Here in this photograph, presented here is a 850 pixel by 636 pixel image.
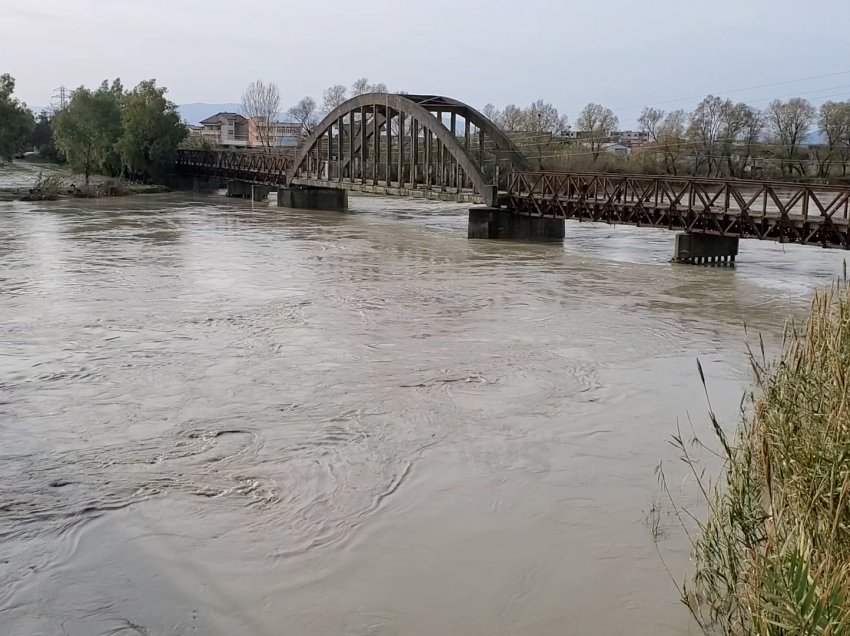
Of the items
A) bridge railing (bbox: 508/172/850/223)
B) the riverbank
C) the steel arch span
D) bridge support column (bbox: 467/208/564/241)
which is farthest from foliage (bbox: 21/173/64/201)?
bridge railing (bbox: 508/172/850/223)

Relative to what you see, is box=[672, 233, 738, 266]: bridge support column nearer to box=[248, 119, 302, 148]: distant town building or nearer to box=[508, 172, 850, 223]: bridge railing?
box=[508, 172, 850, 223]: bridge railing

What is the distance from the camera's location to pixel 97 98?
200 feet

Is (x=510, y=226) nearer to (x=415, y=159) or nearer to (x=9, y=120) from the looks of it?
(x=415, y=159)

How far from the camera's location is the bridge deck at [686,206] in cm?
2284

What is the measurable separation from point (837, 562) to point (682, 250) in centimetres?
2284

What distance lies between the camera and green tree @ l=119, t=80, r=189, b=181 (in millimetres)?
63000

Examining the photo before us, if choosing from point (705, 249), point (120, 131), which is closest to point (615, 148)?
point (120, 131)

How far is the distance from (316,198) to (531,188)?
63.8 ft

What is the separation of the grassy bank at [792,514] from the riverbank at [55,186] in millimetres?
51190

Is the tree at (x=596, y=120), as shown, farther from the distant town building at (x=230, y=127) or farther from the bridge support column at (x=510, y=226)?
the distant town building at (x=230, y=127)

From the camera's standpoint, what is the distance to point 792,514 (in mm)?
5176

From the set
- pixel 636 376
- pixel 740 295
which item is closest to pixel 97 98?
pixel 740 295

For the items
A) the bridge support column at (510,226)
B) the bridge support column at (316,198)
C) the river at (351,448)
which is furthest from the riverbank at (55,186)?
the river at (351,448)

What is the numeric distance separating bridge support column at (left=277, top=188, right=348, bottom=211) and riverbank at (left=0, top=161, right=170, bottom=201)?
43.9ft
